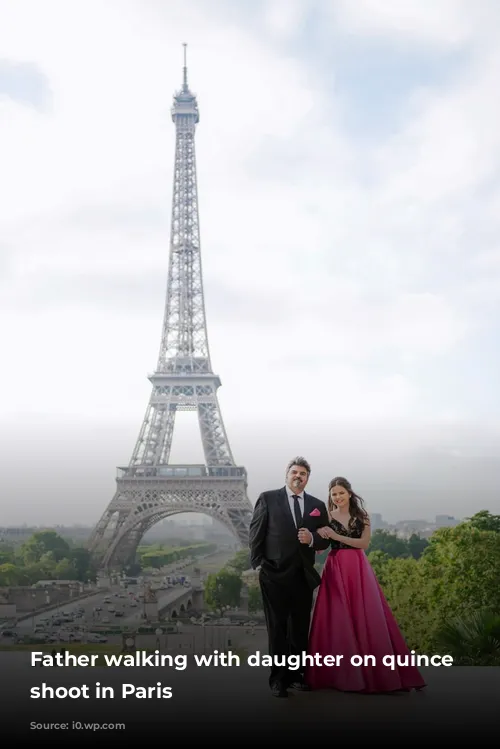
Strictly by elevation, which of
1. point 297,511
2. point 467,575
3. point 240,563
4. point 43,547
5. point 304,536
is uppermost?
point 43,547

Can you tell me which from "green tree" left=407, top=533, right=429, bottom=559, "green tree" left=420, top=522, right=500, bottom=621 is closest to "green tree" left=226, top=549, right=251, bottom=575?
"green tree" left=407, top=533, right=429, bottom=559

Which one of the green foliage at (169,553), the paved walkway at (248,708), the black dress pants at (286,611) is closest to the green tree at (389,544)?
the green foliage at (169,553)

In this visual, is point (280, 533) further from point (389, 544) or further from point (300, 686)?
point (389, 544)

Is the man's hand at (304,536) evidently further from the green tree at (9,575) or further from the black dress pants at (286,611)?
the green tree at (9,575)

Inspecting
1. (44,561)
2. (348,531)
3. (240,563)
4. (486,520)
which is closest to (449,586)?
(348,531)

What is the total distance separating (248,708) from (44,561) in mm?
20768

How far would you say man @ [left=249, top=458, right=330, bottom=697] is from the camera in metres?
4.21

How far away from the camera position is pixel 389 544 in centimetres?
2473

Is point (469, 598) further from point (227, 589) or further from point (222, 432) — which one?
point (222, 432)

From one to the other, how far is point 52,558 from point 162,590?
12.9 feet

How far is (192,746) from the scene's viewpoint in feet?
11.1

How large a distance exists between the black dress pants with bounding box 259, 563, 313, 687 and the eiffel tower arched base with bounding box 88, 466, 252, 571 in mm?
24433

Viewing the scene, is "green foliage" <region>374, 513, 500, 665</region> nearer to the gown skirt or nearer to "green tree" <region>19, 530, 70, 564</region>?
the gown skirt

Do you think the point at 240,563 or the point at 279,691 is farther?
the point at 240,563
